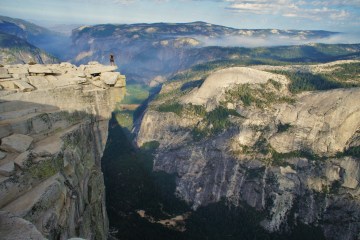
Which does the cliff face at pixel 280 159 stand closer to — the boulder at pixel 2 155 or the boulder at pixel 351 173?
the boulder at pixel 351 173

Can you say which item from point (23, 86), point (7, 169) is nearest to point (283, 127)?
point (23, 86)

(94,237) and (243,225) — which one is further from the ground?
(94,237)

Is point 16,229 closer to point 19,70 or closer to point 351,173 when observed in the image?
point 19,70

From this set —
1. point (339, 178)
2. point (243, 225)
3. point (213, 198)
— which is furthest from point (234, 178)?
point (339, 178)

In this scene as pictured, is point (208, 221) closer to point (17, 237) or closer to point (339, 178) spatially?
point (339, 178)

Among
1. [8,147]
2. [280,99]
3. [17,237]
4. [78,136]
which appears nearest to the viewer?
[17,237]

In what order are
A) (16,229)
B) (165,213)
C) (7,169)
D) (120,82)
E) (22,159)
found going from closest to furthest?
(16,229), (7,169), (22,159), (120,82), (165,213)

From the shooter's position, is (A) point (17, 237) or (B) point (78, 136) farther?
(B) point (78, 136)

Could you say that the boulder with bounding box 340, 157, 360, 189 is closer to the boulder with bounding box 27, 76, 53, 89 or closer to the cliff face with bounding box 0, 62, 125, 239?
the cliff face with bounding box 0, 62, 125, 239
